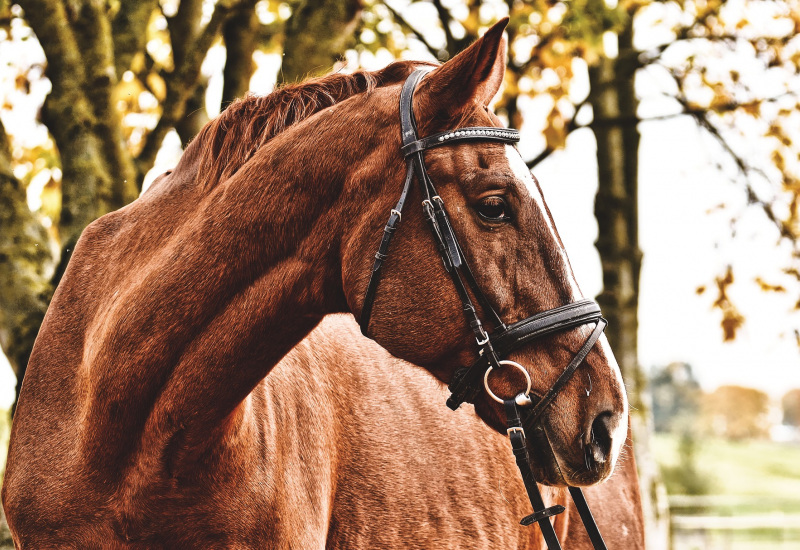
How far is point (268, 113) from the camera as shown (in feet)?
9.35

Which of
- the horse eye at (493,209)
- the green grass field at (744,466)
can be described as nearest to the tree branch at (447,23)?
the horse eye at (493,209)

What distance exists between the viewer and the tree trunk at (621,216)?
8.45m

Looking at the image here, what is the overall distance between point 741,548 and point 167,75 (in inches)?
624

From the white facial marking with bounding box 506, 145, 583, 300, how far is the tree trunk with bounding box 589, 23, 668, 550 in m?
5.99

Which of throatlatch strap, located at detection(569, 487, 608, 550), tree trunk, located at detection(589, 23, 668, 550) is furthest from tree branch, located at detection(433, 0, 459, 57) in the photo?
throatlatch strap, located at detection(569, 487, 608, 550)

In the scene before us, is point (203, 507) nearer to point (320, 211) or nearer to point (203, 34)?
point (320, 211)

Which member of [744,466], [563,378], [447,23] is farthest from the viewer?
[744,466]

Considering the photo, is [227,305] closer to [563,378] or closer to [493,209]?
[493,209]

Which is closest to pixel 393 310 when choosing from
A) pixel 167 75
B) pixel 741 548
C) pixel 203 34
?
pixel 203 34

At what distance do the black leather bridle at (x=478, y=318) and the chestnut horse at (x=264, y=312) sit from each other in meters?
0.03

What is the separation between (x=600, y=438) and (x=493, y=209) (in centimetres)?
76

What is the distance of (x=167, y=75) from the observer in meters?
6.40

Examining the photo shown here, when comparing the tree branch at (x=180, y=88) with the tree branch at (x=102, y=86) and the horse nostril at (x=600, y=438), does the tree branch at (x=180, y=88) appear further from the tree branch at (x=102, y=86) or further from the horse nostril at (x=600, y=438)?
the horse nostril at (x=600, y=438)

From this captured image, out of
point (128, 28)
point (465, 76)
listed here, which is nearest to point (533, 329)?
Answer: point (465, 76)
